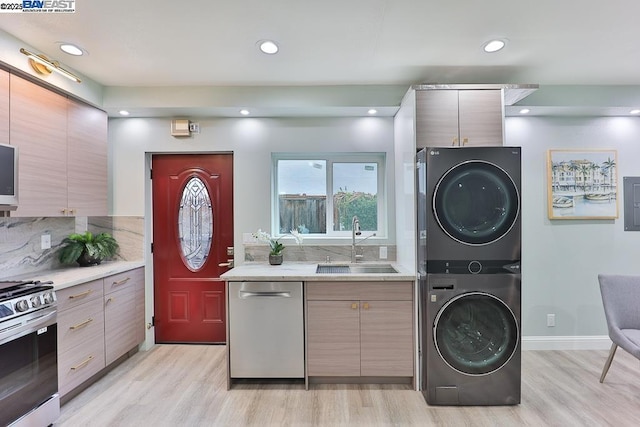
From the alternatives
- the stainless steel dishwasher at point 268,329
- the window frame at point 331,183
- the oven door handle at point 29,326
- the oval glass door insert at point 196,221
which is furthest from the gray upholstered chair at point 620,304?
the oven door handle at point 29,326

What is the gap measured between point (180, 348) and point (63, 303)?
135 centimetres

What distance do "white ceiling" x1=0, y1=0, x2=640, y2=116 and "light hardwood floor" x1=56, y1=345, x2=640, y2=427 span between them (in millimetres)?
2549

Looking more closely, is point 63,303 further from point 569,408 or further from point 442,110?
point 569,408

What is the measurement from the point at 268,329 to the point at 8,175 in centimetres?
203

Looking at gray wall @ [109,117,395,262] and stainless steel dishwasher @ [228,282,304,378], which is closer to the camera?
stainless steel dishwasher @ [228,282,304,378]

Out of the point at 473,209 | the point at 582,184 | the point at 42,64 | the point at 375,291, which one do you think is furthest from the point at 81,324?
the point at 582,184

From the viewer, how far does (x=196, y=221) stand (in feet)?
11.0

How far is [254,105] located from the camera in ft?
9.52

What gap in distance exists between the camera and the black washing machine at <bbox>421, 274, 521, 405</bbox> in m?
2.26

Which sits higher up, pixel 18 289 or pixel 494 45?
pixel 494 45

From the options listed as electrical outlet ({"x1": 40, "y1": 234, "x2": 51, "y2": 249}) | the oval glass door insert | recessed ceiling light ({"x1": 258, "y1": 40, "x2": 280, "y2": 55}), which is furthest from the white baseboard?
electrical outlet ({"x1": 40, "y1": 234, "x2": 51, "y2": 249})

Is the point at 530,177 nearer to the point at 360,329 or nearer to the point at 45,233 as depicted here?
the point at 360,329

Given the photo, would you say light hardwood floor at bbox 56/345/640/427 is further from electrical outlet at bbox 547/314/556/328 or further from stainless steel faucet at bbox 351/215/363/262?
stainless steel faucet at bbox 351/215/363/262

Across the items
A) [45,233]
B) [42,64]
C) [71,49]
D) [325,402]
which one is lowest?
[325,402]
